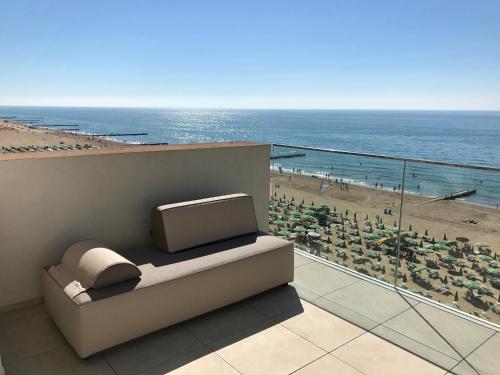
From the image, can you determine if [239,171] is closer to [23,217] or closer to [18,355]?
[23,217]

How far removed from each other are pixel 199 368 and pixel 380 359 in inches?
42.4

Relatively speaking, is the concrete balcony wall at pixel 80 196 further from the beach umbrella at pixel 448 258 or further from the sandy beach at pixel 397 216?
the beach umbrella at pixel 448 258

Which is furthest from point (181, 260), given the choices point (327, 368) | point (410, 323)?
point (410, 323)

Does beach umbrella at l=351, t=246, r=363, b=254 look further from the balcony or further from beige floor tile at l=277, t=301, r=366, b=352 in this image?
beige floor tile at l=277, t=301, r=366, b=352

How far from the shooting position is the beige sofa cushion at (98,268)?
2.18 metres

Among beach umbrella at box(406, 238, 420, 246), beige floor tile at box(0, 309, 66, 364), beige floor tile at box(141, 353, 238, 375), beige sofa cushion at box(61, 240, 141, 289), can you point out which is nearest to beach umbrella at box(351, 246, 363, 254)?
beach umbrella at box(406, 238, 420, 246)

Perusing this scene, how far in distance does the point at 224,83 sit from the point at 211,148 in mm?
78913

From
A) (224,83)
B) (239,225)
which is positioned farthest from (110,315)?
(224,83)

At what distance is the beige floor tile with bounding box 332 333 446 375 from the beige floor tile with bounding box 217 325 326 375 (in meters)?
0.18

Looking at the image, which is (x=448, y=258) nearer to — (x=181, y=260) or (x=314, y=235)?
(x=314, y=235)

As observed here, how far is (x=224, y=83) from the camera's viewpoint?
7906cm

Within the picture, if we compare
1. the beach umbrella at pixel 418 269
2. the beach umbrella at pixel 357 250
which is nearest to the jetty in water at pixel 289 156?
the beach umbrella at pixel 357 250

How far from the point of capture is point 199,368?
2096 millimetres

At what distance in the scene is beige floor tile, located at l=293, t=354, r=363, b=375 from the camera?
2041mm
